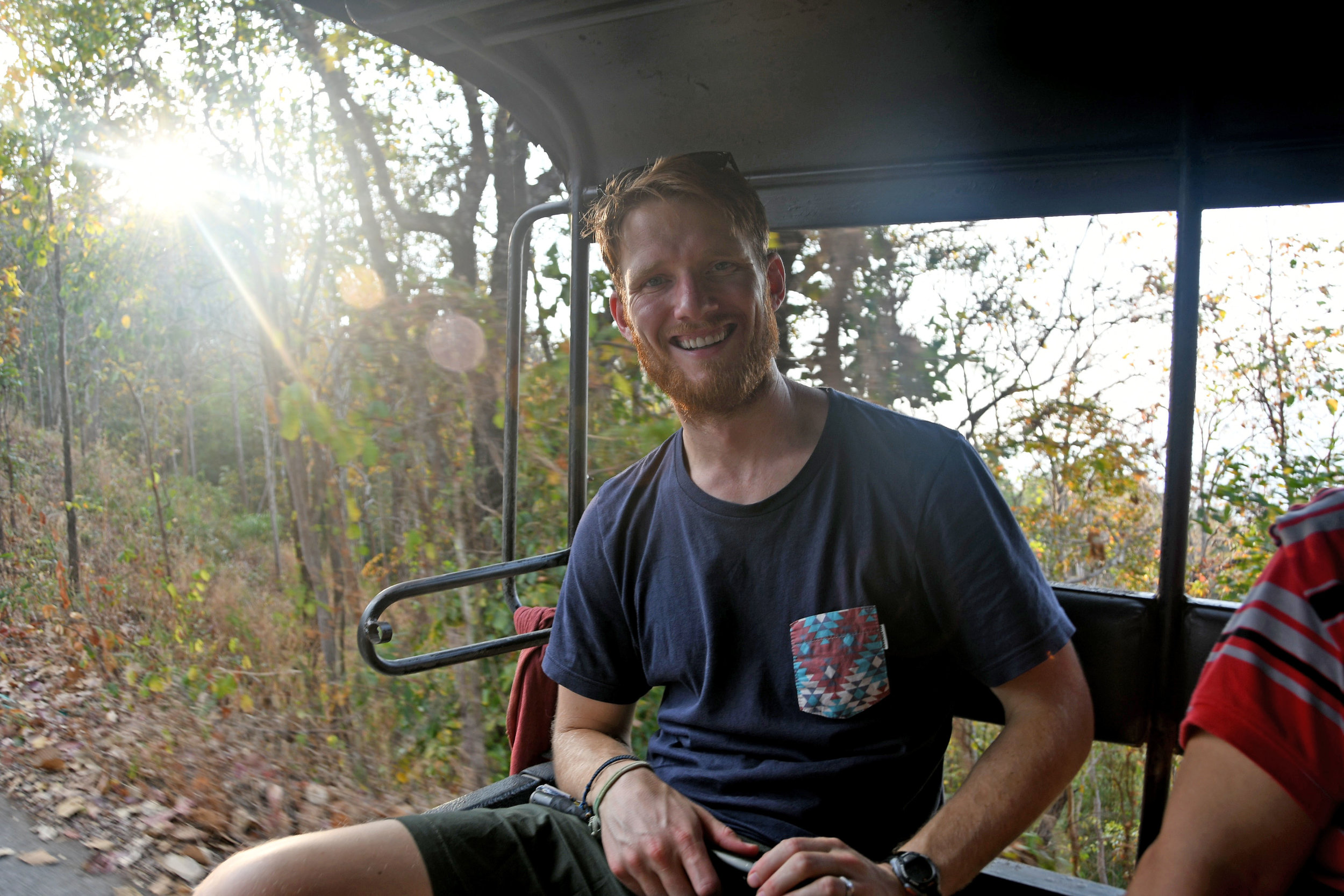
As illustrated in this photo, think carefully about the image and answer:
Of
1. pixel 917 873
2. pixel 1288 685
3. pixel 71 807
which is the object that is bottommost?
pixel 71 807

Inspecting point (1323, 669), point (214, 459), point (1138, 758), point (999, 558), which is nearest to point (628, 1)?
point (999, 558)

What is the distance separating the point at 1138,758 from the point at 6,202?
7.63 m

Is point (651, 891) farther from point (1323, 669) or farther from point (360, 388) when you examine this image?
point (360, 388)

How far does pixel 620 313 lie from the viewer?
1.87m

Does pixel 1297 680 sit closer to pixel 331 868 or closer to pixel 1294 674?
pixel 1294 674

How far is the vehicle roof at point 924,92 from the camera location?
146cm

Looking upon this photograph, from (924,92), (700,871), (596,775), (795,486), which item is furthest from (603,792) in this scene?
(924,92)

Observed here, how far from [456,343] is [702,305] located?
2.47 meters

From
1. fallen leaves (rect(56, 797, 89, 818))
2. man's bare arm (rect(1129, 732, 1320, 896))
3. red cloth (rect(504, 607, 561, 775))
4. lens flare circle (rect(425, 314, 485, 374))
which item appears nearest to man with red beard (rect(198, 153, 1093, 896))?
red cloth (rect(504, 607, 561, 775))

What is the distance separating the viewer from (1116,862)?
137 inches

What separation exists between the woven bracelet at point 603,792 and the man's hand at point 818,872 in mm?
355

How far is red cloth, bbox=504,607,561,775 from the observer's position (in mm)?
1864

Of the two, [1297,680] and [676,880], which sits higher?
[1297,680]

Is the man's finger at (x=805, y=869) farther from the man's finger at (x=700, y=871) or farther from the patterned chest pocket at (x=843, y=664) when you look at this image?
the patterned chest pocket at (x=843, y=664)
